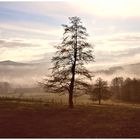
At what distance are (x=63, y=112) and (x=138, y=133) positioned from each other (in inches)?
674

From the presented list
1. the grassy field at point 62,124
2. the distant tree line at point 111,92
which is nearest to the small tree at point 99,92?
the distant tree line at point 111,92

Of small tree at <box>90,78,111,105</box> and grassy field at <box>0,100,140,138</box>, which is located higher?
small tree at <box>90,78,111,105</box>

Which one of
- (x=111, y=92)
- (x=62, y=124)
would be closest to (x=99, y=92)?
(x=111, y=92)

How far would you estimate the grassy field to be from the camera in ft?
95.0

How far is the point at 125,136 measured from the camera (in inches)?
1094

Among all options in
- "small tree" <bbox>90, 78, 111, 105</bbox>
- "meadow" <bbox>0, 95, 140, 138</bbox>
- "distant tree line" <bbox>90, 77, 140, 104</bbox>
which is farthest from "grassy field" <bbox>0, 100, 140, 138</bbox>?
"small tree" <bbox>90, 78, 111, 105</bbox>

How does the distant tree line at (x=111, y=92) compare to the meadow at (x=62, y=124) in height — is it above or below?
above

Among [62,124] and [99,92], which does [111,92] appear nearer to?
[99,92]

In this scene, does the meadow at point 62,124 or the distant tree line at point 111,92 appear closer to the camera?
the meadow at point 62,124

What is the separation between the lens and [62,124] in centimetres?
3522

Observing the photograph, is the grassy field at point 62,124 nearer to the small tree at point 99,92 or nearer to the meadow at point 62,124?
the meadow at point 62,124

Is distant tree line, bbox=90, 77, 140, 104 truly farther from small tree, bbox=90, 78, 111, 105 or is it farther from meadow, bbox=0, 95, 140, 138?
meadow, bbox=0, 95, 140, 138

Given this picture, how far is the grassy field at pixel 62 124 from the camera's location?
95.0ft

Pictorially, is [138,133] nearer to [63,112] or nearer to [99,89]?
[63,112]
